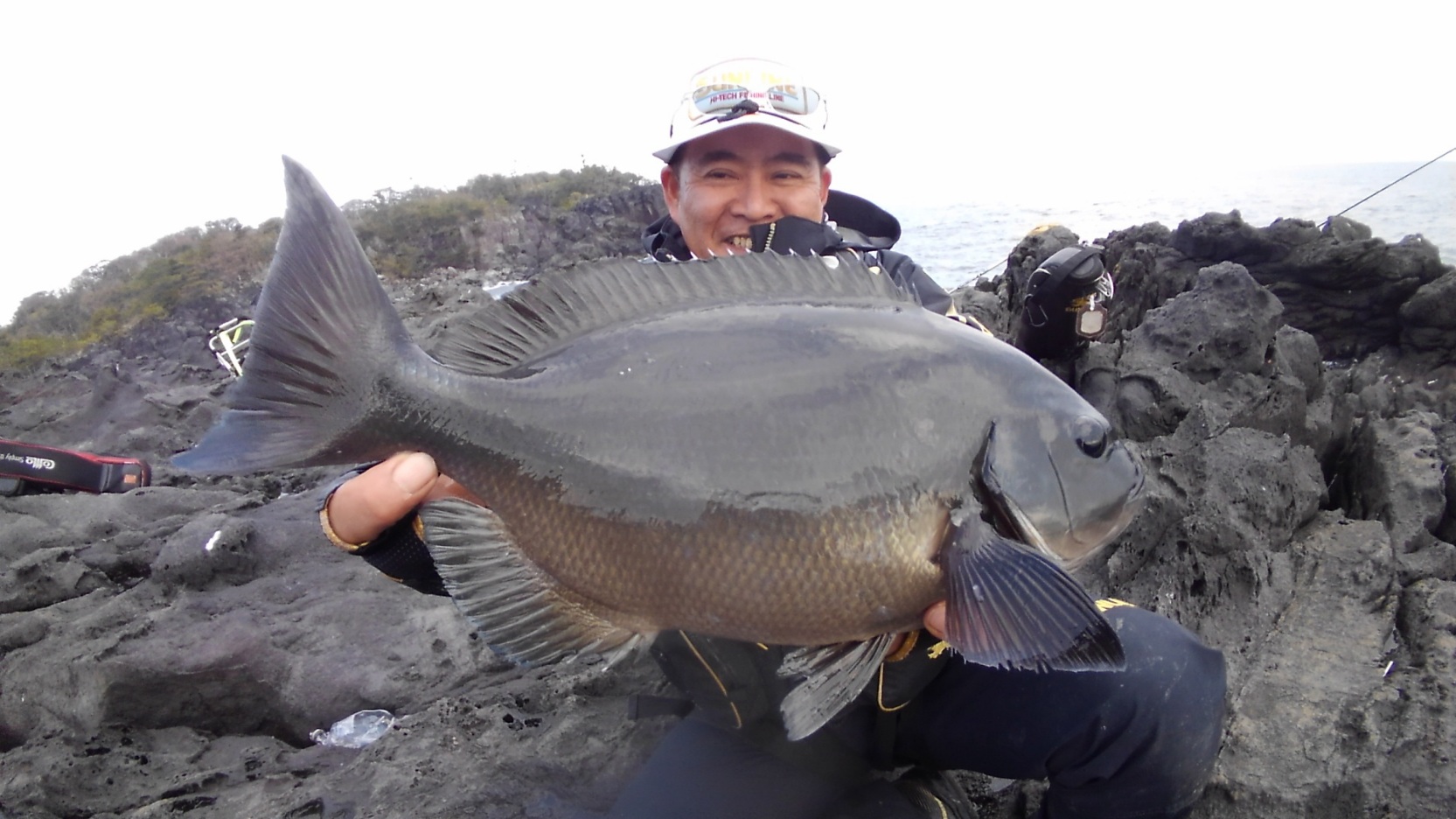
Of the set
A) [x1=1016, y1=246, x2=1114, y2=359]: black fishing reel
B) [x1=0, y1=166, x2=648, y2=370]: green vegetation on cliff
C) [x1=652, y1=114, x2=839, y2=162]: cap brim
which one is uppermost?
[x1=0, y1=166, x2=648, y2=370]: green vegetation on cliff

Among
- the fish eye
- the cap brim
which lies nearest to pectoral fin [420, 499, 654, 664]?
the fish eye

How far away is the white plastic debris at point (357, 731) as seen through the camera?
3.03m

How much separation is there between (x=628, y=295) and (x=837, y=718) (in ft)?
5.01

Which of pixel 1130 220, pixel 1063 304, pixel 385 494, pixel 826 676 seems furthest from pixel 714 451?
pixel 1130 220

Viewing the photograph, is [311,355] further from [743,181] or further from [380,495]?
[743,181]

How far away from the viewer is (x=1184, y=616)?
2986 mm

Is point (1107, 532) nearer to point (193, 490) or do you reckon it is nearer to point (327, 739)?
point (327, 739)

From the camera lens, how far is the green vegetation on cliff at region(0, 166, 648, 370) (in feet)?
75.3

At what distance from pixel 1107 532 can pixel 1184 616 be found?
1.76 metres

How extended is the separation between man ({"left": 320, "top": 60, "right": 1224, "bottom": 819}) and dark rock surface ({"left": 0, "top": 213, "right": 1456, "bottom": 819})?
1.27ft

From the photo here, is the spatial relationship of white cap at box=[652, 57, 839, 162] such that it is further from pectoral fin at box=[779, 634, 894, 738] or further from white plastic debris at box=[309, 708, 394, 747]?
white plastic debris at box=[309, 708, 394, 747]

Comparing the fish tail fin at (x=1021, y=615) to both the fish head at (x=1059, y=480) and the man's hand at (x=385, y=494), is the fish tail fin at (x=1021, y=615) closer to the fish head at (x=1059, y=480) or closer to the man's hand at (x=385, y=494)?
the fish head at (x=1059, y=480)

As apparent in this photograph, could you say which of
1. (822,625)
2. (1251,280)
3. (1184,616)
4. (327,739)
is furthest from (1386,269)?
(327,739)

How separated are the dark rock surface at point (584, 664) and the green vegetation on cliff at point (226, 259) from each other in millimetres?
18705
